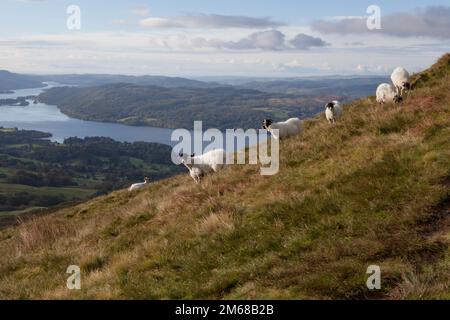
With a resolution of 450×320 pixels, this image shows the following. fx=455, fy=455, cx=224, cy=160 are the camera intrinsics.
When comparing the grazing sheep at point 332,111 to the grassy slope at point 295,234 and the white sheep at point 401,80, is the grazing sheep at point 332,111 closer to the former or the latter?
the white sheep at point 401,80

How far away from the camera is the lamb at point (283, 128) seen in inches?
790

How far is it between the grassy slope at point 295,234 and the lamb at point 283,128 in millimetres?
4690

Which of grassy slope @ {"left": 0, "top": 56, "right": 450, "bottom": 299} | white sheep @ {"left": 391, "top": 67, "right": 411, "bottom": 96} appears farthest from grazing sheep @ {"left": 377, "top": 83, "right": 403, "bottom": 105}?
grassy slope @ {"left": 0, "top": 56, "right": 450, "bottom": 299}

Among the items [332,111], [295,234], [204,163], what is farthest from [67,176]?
[295,234]

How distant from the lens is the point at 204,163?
18797 mm

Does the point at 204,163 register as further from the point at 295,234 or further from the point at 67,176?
the point at 67,176

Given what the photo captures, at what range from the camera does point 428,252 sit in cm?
779

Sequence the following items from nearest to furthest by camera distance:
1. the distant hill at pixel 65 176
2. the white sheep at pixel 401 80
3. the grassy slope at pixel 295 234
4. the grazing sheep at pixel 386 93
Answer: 1. the grassy slope at pixel 295 234
2. the grazing sheep at pixel 386 93
3. the white sheep at pixel 401 80
4. the distant hill at pixel 65 176

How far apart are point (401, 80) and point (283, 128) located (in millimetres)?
6601

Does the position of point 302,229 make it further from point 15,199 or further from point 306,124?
point 15,199

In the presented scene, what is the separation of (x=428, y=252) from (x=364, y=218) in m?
1.60

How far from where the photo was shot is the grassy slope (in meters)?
7.57

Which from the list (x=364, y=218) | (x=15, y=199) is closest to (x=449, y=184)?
(x=364, y=218)

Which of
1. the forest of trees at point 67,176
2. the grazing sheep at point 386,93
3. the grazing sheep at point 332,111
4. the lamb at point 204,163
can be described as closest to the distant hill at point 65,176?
the forest of trees at point 67,176
